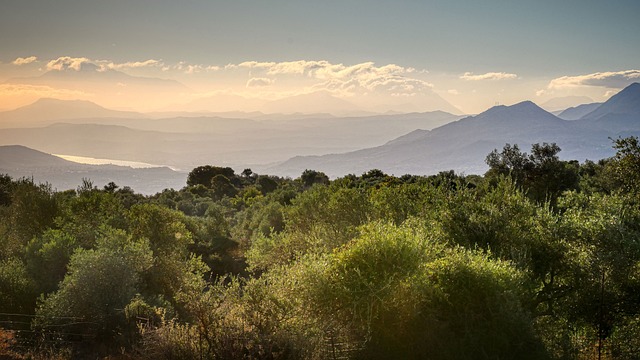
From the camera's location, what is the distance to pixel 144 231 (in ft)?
124

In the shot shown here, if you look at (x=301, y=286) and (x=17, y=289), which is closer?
(x=301, y=286)

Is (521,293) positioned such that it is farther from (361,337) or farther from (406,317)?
(361,337)

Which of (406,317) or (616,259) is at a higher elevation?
(616,259)

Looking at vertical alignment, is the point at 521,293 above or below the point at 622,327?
above

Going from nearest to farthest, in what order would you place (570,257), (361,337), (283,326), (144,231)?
(283,326) < (361,337) < (570,257) < (144,231)

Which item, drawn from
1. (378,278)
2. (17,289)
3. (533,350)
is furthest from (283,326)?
(17,289)

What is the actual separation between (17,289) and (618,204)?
35.4m

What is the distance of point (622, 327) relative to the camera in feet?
70.2

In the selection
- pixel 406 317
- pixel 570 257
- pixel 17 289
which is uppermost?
pixel 570 257

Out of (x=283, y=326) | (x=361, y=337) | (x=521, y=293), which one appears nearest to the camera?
(x=283, y=326)

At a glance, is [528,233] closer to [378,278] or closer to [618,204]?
[618,204]

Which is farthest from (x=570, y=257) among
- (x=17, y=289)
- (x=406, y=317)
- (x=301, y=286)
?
(x=17, y=289)

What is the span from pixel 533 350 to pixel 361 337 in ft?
23.6

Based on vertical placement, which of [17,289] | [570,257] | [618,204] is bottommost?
[17,289]
